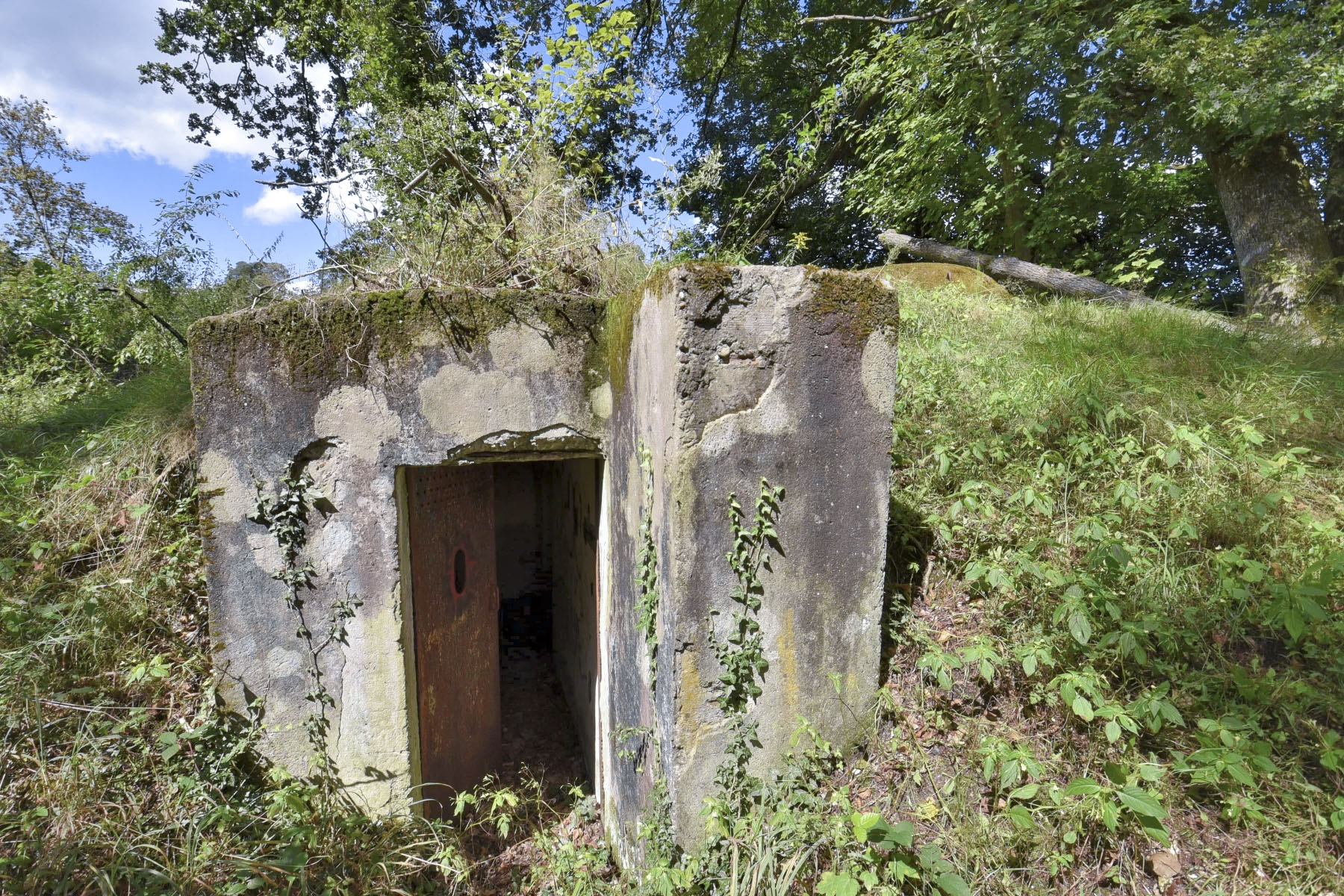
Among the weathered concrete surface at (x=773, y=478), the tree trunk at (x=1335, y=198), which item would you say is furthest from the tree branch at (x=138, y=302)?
the tree trunk at (x=1335, y=198)

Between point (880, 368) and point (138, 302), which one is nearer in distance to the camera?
point (880, 368)

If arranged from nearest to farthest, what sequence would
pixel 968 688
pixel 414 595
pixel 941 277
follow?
pixel 968 688, pixel 414 595, pixel 941 277

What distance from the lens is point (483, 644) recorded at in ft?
13.1

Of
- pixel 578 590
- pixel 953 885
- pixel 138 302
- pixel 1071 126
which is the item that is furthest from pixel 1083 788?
pixel 1071 126

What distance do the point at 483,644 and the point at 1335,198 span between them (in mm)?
8928

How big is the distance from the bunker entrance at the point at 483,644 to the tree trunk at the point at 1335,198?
24.1 ft

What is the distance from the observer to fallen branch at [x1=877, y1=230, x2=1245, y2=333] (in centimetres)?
517

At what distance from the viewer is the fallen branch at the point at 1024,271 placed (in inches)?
229

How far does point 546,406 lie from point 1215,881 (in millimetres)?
2852

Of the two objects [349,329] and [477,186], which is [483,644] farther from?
[477,186]

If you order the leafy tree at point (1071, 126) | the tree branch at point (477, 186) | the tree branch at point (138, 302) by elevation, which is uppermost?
the leafy tree at point (1071, 126)

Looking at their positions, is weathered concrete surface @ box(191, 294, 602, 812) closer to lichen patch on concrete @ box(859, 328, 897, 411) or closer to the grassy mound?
the grassy mound

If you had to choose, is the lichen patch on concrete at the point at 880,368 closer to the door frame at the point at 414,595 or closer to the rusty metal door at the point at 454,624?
the door frame at the point at 414,595

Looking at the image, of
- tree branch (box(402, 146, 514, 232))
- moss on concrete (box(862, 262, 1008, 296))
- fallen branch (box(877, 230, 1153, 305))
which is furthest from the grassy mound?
moss on concrete (box(862, 262, 1008, 296))
